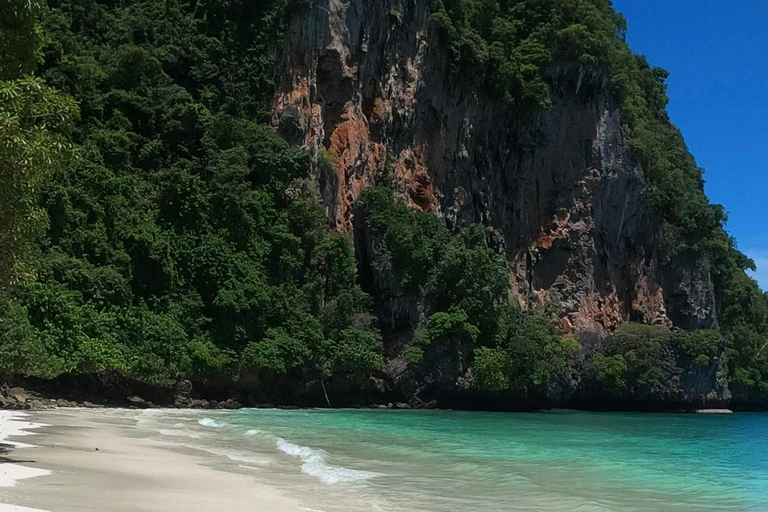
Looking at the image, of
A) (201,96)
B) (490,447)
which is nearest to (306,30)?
(201,96)

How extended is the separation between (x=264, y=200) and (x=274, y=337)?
657cm

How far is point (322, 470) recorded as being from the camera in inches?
486

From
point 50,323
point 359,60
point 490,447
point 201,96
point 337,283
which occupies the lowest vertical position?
point 490,447

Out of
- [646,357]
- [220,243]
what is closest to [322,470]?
[220,243]

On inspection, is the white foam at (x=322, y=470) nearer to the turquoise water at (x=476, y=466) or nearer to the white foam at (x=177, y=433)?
the turquoise water at (x=476, y=466)

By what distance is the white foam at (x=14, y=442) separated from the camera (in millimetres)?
8616

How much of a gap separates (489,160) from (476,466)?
35.8m

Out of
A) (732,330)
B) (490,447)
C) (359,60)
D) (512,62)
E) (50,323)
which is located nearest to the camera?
(490,447)

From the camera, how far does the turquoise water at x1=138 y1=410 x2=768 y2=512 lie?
10734 millimetres

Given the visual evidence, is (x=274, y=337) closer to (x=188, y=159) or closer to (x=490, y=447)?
(x=188, y=159)

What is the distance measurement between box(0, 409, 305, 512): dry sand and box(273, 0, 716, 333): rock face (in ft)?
84.7

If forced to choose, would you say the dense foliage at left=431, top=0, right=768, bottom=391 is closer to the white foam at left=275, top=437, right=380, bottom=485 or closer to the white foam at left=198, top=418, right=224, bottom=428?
the white foam at left=198, top=418, right=224, bottom=428

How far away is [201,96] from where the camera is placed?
3700 centimetres

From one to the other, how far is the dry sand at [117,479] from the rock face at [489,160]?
1016 inches
